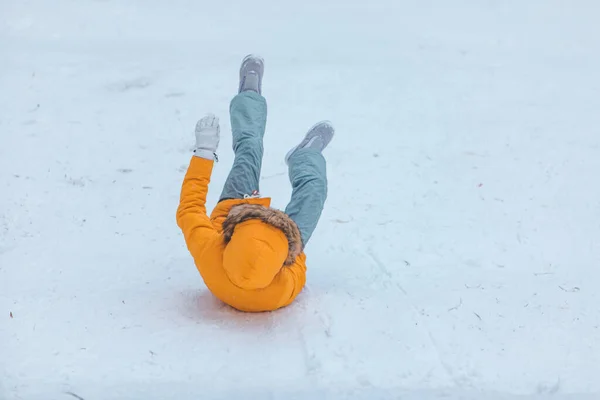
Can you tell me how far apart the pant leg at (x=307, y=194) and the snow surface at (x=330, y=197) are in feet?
1.32

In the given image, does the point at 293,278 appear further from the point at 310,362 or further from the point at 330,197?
the point at 330,197

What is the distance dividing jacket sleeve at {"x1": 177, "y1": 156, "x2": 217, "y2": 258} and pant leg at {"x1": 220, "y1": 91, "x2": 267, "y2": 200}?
0.34 m

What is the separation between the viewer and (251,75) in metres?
4.76

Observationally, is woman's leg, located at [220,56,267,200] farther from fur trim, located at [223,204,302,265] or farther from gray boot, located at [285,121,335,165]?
fur trim, located at [223,204,302,265]

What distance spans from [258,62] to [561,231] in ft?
8.07

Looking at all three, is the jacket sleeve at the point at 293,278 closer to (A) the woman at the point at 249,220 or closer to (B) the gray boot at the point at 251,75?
(A) the woman at the point at 249,220

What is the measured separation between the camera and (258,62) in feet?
15.9

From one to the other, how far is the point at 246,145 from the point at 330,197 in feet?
4.70

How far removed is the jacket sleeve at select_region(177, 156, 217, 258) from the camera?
12.0 ft

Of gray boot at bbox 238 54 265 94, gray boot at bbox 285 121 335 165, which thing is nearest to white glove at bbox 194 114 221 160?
gray boot at bbox 285 121 335 165

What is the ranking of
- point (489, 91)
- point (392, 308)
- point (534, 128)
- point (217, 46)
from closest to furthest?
point (392, 308), point (534, 128), point (489, 91), point (217, 46)

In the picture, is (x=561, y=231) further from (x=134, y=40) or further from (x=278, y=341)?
(x=134, y=40)

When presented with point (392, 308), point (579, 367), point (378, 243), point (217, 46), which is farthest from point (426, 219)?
point (217, 46)

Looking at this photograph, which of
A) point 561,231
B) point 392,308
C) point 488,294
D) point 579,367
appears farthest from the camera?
point 561,231
